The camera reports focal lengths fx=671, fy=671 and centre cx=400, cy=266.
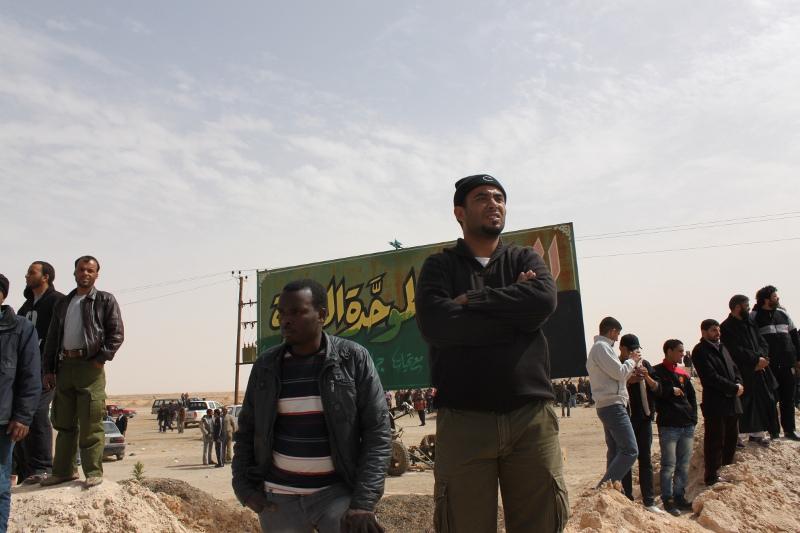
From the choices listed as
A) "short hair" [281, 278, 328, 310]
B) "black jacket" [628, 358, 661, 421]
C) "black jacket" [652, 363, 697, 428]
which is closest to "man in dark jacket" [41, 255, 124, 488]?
"short hair" [281, 278, 328, 310]

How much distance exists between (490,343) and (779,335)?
23.8 feet

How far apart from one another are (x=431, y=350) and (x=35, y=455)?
4.31 meters

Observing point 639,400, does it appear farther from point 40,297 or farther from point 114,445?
point 114,445

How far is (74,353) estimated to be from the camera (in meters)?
5.16

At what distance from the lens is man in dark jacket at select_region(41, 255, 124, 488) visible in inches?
203

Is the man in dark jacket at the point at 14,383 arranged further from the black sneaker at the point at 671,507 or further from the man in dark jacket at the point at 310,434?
the black sneaker at the point at 671,507

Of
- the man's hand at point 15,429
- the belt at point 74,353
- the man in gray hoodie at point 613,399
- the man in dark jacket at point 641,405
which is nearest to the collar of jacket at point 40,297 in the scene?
the belt at point 74,353

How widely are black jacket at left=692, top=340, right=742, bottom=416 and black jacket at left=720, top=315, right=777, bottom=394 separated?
2.16 feet

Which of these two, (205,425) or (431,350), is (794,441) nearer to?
(431,350)

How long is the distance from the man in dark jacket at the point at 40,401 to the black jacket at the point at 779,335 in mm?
8210

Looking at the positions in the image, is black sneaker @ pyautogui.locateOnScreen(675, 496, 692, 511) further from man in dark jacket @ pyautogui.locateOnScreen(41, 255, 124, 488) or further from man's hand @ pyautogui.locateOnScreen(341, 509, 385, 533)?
man in dark jacket @ pyautogui.locateOnScreen(41, 255, 124, 488)

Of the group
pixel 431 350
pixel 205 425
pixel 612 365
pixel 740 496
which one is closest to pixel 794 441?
pixel 740 496

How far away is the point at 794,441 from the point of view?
8.26 metres

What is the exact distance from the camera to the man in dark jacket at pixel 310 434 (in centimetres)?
295
